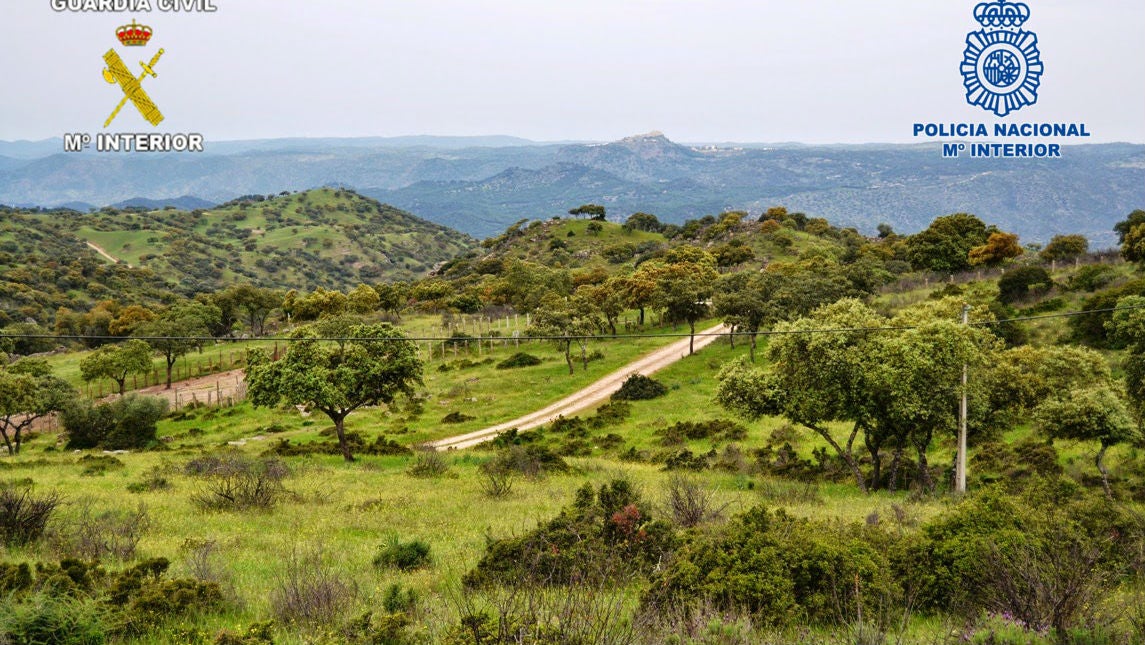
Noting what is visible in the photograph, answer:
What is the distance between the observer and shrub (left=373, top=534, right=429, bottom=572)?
44.6 ft

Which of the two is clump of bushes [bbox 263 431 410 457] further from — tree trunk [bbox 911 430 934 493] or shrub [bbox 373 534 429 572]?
tree trunk [bbox 911 430 934 493]

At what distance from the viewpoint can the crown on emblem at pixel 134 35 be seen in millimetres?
43281

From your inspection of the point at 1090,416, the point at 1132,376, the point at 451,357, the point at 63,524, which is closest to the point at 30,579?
the point at 63,524

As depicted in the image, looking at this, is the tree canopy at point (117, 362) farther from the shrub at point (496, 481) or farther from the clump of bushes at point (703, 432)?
the clump of bushes at point (703, 432)

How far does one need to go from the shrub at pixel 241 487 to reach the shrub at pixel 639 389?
2252 centimetres

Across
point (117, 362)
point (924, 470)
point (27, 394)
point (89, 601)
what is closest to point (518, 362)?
point (117, 362)

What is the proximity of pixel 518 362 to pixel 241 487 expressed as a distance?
100ft

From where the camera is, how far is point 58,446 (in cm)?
3884

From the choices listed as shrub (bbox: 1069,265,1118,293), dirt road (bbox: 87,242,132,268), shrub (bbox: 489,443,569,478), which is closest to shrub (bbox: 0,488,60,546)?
shrub (bbox: 489,443,569,478)

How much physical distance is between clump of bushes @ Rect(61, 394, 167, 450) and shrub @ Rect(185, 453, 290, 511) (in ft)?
57.1

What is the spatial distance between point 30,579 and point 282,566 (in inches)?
152

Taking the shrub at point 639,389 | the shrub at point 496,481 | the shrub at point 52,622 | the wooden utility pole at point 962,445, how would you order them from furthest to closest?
the shrub at point 639,389 → the shrub at point 496,481 → the wooden utility pole at point 962,445 → the shrub at point 52,622

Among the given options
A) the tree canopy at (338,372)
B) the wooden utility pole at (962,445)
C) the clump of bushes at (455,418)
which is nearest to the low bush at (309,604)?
the tree canopy at (338,372)

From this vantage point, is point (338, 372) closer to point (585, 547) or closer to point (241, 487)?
point (241, 487)
